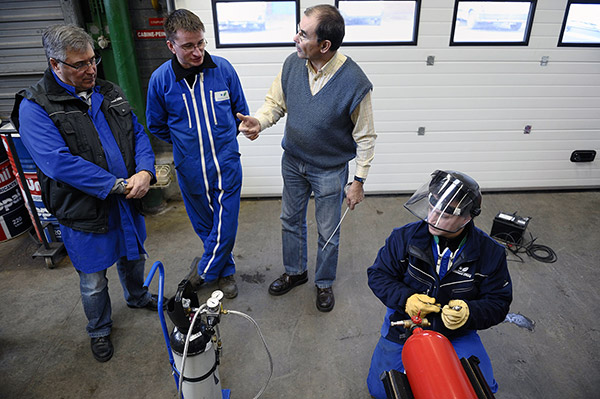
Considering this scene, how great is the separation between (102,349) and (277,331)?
103 centimetres

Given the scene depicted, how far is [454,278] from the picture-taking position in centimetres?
181

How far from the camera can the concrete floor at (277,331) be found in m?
2.24

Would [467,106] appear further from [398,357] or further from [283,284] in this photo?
[398,357]

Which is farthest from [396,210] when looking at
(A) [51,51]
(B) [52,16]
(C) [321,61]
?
(B) [52,16]

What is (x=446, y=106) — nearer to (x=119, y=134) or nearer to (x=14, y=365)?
(x=119, y=134)

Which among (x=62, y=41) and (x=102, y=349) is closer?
(x=62, y=41)

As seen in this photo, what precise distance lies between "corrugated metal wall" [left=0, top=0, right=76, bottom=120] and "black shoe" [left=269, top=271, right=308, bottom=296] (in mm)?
2827

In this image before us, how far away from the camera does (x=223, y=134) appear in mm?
2486

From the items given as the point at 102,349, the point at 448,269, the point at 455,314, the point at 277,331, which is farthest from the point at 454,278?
the point at 102,349

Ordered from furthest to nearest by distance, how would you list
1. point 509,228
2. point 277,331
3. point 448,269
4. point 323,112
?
point 509,228
point 277,331
point 323,112
point 448,269

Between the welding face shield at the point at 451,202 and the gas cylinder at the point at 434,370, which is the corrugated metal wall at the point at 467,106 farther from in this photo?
Result: the gas cylinder at the point at 434,370

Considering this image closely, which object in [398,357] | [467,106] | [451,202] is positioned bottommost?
[398,357]

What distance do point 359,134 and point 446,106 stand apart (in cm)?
218

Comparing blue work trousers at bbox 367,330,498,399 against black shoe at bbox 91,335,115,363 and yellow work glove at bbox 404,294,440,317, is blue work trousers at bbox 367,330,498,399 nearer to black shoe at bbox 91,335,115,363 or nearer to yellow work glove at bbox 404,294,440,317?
yellow work glove at bbox 404,294,440,317
